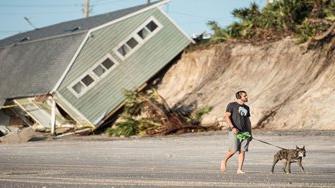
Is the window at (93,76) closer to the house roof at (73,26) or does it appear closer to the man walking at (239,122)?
the house roof at (73,26)

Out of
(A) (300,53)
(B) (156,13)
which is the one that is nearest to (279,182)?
(A) (300,53)

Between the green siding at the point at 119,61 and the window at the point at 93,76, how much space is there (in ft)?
0.59

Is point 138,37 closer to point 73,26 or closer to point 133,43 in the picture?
point 133,43

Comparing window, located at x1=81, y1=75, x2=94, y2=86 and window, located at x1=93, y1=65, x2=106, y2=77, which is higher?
window, located at x1=93, y1=65, x2=106, y2=77

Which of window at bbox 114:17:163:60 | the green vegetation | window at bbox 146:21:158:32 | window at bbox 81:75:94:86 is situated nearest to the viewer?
the green vegetation

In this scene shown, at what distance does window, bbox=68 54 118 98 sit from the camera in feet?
121

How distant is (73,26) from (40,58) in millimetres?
4373

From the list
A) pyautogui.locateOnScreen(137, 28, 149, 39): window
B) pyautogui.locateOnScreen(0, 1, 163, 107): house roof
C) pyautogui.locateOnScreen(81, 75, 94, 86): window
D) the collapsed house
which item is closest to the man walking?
the collapsed house

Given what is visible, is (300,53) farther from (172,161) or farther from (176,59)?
(172,161)

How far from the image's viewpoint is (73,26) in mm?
43875

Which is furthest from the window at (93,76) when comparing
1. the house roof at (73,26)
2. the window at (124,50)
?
the house roof at (73,26)

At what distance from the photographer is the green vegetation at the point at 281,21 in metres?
32.1

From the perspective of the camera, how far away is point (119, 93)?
37969 millimetres

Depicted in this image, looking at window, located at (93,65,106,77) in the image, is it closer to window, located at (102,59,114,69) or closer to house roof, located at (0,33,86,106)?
window, located at (102,59,114,69)
